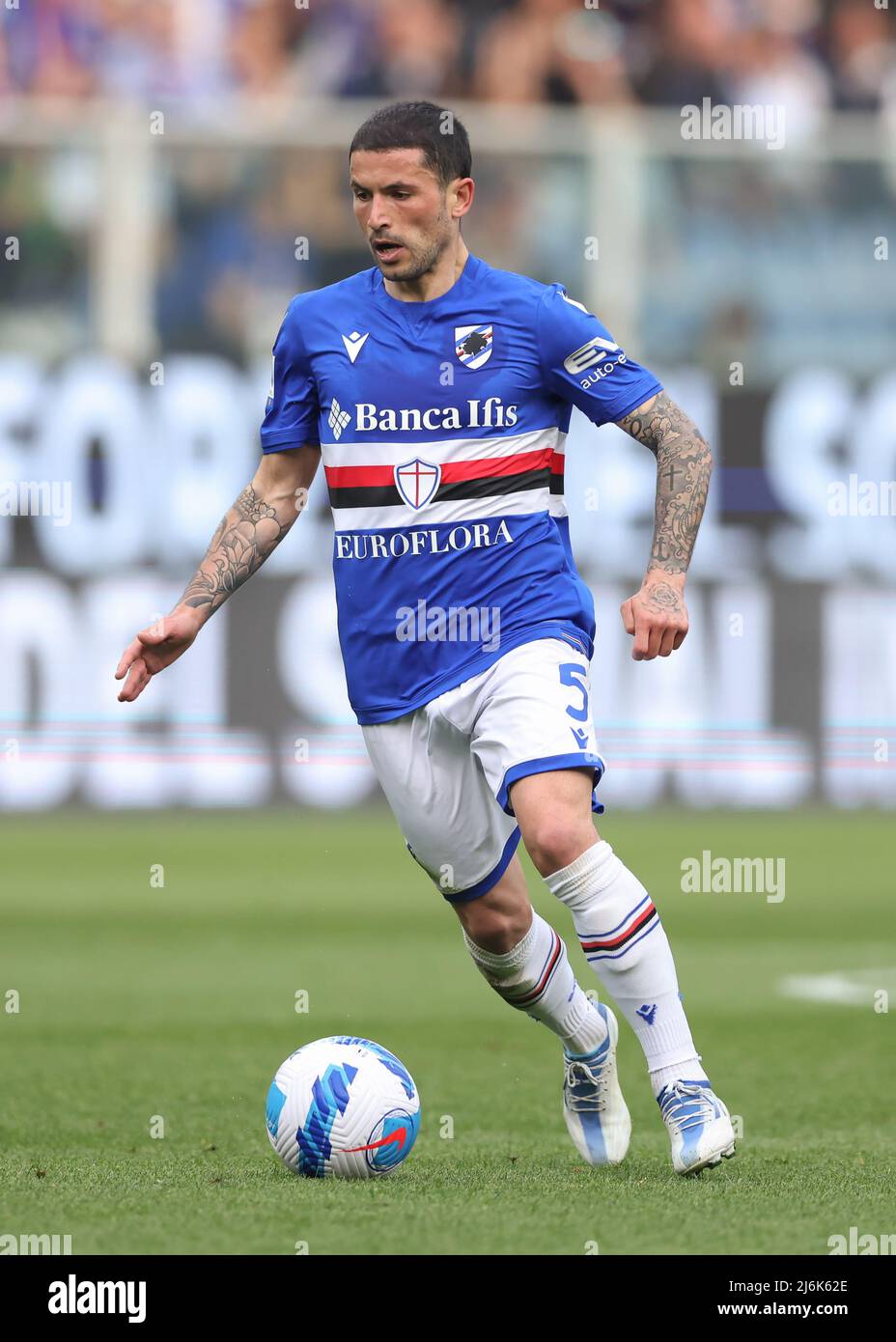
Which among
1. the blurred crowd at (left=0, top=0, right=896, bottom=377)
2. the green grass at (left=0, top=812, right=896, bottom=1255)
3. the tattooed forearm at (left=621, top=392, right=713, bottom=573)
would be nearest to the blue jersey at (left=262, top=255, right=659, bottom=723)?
the tattooed forearm at (left=621, top=392, right=713, bottom=573)

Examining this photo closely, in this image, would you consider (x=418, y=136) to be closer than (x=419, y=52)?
Yes

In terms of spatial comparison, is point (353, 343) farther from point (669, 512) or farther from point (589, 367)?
point (669, 512)

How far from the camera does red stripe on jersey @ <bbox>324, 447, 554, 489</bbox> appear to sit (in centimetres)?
528

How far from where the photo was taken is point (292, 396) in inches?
217

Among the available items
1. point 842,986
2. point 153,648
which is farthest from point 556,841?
point 842,986

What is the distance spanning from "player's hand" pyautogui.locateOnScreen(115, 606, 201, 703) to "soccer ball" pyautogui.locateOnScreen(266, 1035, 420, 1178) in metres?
0.97

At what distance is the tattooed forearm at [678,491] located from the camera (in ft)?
16.7

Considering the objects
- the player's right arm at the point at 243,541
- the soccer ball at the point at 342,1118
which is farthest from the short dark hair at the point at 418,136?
the soccer ball at the point at 342,1118

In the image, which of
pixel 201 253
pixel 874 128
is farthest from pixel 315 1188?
pixel 874 128

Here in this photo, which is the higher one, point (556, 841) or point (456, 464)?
point (456, 464)

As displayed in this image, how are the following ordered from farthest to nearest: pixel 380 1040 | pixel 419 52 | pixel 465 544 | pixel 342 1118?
pixel 419 52 → pixel 380 1040 → pixel 465 544 → pixel 342 1118

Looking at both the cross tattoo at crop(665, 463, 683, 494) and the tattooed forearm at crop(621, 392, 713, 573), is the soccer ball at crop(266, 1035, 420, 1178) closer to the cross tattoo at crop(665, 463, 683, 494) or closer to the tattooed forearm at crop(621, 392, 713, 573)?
the tattooed forearm at crop(621, 392, 713, 573)

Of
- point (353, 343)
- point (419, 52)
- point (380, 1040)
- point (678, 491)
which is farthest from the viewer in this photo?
point (419, 52)

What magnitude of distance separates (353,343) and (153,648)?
87 cm
